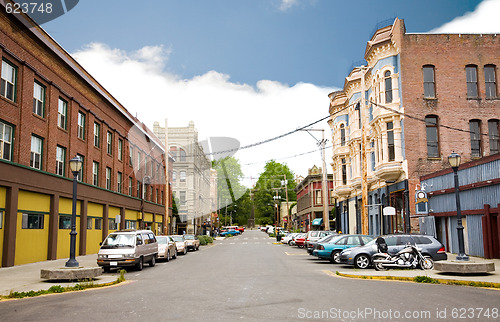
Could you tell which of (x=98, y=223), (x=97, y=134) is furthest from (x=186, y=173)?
(x=98, y=223)

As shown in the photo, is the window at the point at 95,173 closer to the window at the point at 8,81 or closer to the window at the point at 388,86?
the window at the point at 8,81

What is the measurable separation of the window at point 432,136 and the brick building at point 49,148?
23.1 metres

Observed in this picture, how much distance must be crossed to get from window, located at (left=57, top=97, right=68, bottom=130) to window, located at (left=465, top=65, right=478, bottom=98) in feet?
87.4

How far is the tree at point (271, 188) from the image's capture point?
122 metres

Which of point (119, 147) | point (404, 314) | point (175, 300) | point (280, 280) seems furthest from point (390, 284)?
point (119, 147)

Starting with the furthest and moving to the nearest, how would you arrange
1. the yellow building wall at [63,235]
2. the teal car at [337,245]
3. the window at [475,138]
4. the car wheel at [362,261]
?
the window at [475,138]
the yellow building wall at [63,235]
the teal car at [337,245]
the car wheel at [362,261]

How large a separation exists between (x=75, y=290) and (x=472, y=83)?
29245 mm

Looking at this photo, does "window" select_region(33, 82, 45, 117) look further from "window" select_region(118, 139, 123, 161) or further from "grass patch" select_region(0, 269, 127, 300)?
"window" select_region(118, 139, 123, 161)

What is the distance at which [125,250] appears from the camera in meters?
19.2

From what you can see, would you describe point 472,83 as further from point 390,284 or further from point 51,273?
point 51,273

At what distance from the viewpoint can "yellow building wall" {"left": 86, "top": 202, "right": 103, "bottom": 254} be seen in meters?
31.8

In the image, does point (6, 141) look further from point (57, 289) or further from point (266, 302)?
point (266, 302)

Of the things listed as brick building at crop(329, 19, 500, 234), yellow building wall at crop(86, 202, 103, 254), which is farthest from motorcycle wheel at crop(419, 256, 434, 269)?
yellow building wall at crop(86, 202, 103, 254)

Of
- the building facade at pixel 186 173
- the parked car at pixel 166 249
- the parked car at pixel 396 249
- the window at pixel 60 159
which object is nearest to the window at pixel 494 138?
the parked car at pixel 396 249
